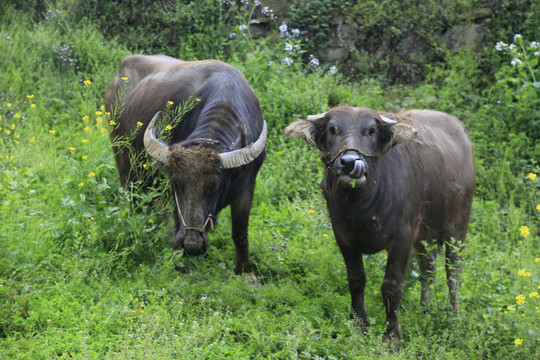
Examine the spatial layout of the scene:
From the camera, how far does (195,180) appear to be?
5.26m

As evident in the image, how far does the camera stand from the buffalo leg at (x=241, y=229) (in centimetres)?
616

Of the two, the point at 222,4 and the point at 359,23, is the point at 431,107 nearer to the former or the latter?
the point at 359,23

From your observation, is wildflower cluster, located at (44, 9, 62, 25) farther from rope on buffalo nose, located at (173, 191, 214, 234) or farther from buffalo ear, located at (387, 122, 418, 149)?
buffalo ear, located at (387, 122, 418, 149)

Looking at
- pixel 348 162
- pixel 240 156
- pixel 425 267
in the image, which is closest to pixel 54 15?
pixel 240 156

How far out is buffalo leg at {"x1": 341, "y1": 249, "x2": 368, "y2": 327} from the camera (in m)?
5.09

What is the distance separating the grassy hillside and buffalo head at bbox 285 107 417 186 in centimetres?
113

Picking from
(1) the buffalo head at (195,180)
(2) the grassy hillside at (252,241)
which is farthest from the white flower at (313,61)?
(1) the buffalo head at (195,180)

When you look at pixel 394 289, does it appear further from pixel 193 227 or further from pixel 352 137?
pixel 193 227

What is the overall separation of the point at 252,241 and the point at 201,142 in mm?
1535

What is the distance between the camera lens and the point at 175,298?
5.11 m

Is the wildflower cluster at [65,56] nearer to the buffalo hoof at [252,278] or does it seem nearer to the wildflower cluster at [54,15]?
the wildflower cluster at [54,15]

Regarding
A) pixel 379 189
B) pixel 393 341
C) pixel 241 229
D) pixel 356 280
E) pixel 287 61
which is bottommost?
pixel 393 341

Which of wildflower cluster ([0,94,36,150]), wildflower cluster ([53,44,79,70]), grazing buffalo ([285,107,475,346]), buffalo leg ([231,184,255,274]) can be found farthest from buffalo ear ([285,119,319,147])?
wildflower cluster ([53,44,79,70])

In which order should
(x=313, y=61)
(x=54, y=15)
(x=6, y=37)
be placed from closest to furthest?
(x=313, y=61), (x=6, y=37), (x=54, y=15)
